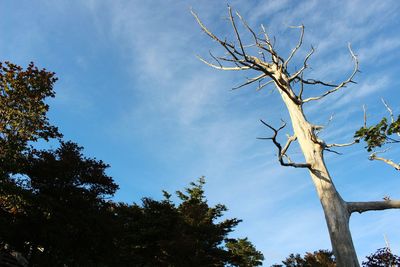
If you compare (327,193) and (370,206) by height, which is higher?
(327,193)

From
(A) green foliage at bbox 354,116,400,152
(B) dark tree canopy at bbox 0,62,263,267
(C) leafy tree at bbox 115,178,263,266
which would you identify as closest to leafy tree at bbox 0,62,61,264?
(B) dark tree canopy at bbox 0,62,263,267

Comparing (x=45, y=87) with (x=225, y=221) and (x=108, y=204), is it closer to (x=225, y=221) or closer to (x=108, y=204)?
(x=108, y=204)

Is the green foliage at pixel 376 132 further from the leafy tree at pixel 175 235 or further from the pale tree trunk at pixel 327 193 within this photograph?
the leafy tree at pixel 175 235

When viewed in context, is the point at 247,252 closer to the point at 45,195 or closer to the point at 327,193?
the point at 45,195

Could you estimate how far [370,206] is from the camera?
4418 mm

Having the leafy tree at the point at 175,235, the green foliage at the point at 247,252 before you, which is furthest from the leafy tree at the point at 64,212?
the green foliage at the point at 247,252

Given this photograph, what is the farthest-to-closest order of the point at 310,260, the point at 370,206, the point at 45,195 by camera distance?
the point at 310,260 < the point at 45,195 < the point at 370,206

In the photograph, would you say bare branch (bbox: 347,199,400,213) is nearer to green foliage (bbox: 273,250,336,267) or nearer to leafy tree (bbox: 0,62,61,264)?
leafy tree (bbox: 0,62,61,264)

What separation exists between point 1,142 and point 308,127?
1345cm

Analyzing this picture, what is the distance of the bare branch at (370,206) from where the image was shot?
4.42 m

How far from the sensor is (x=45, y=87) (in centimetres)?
1608

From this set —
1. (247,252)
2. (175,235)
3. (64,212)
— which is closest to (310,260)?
(247,252)

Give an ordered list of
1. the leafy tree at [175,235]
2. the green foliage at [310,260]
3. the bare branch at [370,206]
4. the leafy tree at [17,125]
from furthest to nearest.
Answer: the green foliage at [310,260], the leafy tree at [175,235], the leafy tree at [17,125], the bare branch at [370,206]

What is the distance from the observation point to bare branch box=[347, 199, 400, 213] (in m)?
4.42
